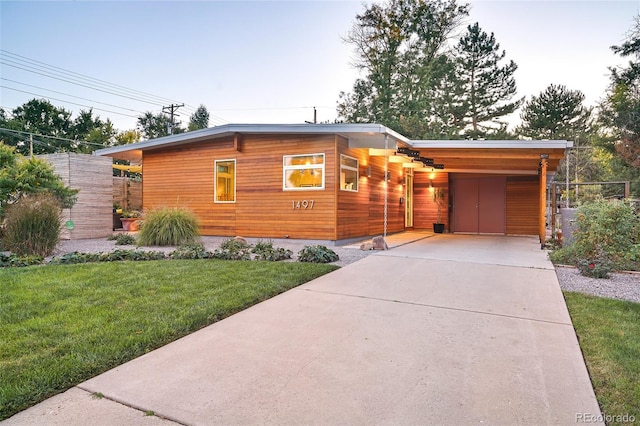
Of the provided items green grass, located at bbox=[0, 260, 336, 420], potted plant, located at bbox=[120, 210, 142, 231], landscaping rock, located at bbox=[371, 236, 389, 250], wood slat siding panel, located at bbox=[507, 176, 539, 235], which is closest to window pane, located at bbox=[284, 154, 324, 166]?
landscaping rock, located at bbox=[371, 236, 389, 250]

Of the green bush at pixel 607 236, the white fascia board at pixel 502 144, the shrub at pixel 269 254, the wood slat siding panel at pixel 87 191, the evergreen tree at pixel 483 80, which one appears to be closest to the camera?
the green bush at pixel 607 236

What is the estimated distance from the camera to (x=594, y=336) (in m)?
2.82

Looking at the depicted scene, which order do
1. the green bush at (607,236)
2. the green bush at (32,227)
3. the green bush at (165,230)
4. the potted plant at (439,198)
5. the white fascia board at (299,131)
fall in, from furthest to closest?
the potted plant at (439,198), the green bush at (165,230), the white fascia board at (299,131), the green bush at (32,227), the green bush at (607,236)

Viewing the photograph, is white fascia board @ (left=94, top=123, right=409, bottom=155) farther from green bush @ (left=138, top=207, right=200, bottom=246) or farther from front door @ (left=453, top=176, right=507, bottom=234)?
front door @ (left=453, top=176, right=507, bottom=234)

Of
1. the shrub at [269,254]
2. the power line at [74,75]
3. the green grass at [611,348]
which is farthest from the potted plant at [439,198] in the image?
the power line at [74,75]

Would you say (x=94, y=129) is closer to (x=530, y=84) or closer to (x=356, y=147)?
(x=356, y=147)

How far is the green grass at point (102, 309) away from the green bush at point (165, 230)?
2711 millimetres

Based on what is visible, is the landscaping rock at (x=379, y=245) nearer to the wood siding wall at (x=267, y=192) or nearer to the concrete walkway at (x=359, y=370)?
the wood siding wall at (x=267, y=192)

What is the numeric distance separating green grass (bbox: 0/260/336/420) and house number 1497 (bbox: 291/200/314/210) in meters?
3.32

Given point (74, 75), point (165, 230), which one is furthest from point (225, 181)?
point (74, 75)

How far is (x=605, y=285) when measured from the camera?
4.71 m

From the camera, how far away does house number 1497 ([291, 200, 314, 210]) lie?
871cm

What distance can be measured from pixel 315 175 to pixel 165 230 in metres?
3.67

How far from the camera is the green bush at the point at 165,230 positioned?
816 cm
